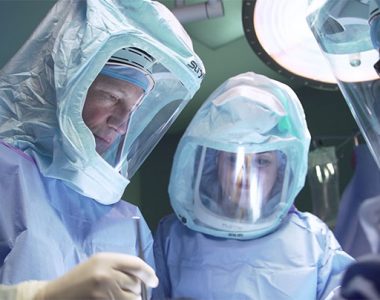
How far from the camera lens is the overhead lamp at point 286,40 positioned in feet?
3.79

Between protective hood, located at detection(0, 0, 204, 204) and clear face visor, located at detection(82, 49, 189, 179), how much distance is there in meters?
0.09

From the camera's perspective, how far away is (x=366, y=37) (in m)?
1.05

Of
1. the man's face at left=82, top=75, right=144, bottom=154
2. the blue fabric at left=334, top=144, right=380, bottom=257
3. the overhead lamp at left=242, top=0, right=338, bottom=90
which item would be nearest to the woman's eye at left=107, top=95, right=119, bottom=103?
the man's face at left=82, top=75, right=144, bottom=154

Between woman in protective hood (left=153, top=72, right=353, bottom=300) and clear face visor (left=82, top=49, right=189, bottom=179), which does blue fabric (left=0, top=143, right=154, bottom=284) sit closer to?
clear face visor (left=82, top=49, right=189, bottom=179)

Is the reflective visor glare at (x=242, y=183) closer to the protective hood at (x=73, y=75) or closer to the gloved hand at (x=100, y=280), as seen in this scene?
the protective hood at (x=73, y=75)

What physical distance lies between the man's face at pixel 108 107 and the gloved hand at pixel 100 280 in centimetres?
48

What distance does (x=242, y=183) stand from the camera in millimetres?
1446

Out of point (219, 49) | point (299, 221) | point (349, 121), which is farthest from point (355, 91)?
point (349, 121)

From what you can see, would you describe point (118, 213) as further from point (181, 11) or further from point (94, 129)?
point (181, 11)

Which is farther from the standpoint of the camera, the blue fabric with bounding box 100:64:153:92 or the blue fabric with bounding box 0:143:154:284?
the blue fabric with bounding box 100:64:153:92

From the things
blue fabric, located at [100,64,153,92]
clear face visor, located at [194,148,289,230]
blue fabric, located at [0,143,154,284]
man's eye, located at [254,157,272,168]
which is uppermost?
blue fabric, located at [100,64,153,92]

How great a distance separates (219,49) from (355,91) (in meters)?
1.08

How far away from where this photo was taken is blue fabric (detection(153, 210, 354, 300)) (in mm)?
1308

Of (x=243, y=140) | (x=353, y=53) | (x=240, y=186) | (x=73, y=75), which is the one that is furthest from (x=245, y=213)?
(x=73, y=75)
